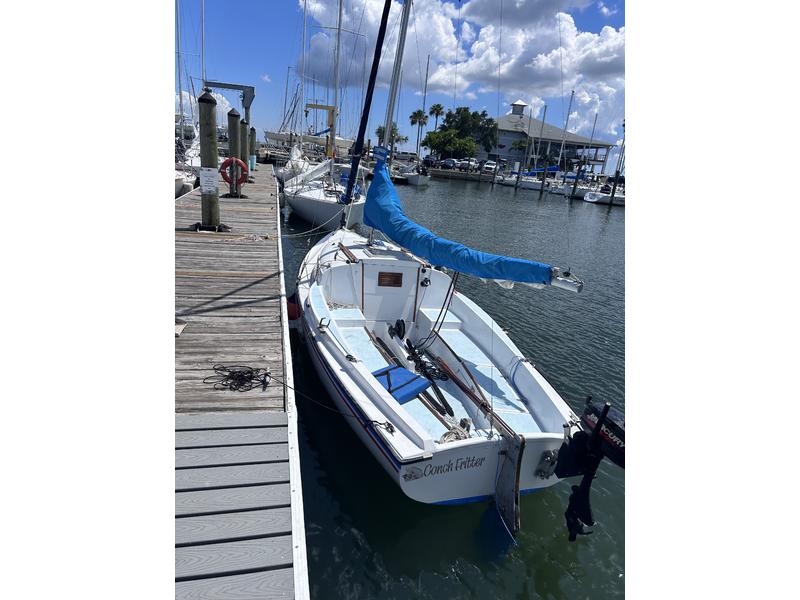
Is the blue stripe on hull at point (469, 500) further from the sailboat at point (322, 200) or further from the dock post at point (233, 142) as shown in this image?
the sailboat at point (322, 200)

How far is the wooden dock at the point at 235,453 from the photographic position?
9.43ft

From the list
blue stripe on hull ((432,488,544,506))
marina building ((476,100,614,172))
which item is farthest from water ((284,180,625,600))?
marina building ((476,100,614,172))

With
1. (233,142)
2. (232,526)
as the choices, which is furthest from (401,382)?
(233,142)

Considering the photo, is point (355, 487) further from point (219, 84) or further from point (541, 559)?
point (219, 84)

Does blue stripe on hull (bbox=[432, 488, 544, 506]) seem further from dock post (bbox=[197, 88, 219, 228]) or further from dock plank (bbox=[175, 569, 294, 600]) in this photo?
dock post (bbox=[197, 88, 219, 228])

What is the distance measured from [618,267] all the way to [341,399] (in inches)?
696

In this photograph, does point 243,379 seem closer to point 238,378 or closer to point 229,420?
point 238,378

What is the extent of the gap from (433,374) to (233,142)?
12111mm

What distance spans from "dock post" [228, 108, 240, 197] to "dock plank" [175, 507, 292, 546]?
1295 cm

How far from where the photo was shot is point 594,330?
1139 centimetres

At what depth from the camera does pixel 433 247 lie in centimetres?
680

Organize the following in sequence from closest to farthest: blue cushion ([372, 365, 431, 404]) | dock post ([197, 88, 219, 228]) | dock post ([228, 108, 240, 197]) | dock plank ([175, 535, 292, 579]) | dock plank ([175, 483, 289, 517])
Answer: dock plank ([175, 535, 292, 579]), dock plank ([175, 483, 289, 517]), blue cushion ([372, 365, 431, 404]), dock post ([197, 88, 219, 228]), dock post ([228, 108, 240, 197])

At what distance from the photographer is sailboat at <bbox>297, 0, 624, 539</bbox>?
4.57 meters

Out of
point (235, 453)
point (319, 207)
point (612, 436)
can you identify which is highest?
point (319, 207)
